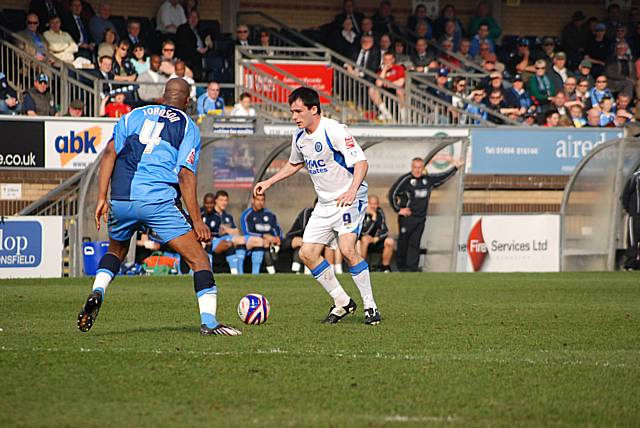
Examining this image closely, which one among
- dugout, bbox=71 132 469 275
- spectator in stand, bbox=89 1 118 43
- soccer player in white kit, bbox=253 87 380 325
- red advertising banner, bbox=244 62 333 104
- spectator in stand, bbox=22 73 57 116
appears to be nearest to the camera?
soccer player in white kit, bbox=253 87 380 325

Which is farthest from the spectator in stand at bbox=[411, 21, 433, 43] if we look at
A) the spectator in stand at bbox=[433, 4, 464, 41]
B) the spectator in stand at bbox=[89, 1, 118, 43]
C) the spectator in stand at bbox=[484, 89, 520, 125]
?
the spectator in stand at bbox=[89, 1, 118, 43]

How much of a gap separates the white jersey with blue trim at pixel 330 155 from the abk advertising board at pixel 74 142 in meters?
10.8

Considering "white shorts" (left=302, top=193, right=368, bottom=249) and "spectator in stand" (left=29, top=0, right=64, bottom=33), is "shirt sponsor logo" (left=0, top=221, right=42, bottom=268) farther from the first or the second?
"white shorts" (left=302, top=193, right=368, bottom=249)

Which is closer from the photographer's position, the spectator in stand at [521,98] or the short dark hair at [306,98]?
the short dark hair at [306,98]

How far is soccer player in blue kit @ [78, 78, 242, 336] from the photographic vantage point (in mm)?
9133

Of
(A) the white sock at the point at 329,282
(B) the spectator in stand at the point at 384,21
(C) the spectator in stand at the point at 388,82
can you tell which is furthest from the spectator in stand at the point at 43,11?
(A) the white sock at the point at 329,282

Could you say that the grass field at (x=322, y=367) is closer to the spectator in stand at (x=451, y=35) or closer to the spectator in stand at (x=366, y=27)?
the spectator in stand at (x=366, y=27)

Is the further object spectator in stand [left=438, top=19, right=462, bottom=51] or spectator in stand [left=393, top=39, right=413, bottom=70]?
spectator in stand [left=438, top=19, right=462, bottom=51]

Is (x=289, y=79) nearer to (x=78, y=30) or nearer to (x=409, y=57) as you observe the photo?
(x=409, y=57)

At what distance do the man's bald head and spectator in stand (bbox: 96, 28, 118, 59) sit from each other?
14206 mm

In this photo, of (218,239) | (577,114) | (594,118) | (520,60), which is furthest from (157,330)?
(520,60)

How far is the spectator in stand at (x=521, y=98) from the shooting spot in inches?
1055

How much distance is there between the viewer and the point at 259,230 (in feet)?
67.5

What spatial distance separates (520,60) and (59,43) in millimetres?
12021
